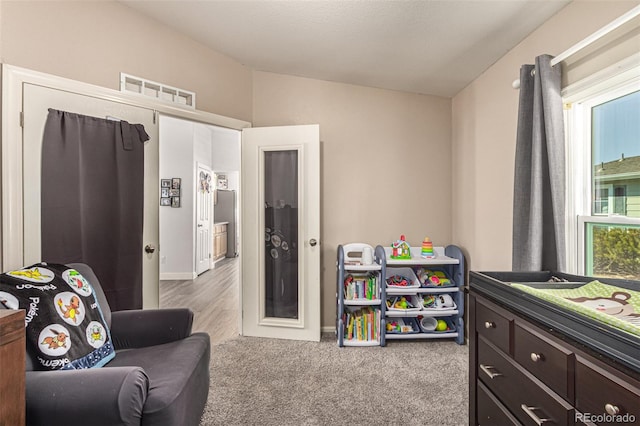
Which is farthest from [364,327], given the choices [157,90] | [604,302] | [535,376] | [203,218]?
[203,218]

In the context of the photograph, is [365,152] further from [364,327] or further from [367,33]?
[364,327]

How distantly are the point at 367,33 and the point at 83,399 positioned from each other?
2.57 m

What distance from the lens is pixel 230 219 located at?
832 centimetres

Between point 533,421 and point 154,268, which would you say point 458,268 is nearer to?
point 533,421

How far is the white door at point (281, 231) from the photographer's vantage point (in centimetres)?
309

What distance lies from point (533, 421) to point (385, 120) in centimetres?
279

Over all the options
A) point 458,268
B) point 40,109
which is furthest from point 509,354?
point 40,109

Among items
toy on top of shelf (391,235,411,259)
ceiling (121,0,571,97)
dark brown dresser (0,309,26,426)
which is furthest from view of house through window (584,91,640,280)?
dark brown dresser (0,309,26,426)

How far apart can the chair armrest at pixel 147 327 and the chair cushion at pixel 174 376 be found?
1.9 inches

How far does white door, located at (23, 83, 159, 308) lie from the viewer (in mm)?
1921

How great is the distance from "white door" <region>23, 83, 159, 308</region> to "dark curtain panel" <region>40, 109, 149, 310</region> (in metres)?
0.04

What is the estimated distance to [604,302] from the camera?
115 cm

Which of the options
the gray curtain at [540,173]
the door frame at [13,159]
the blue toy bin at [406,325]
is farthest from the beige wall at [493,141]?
the door frame at [13,159]

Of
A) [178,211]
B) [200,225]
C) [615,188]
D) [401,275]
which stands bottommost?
[401,275]
